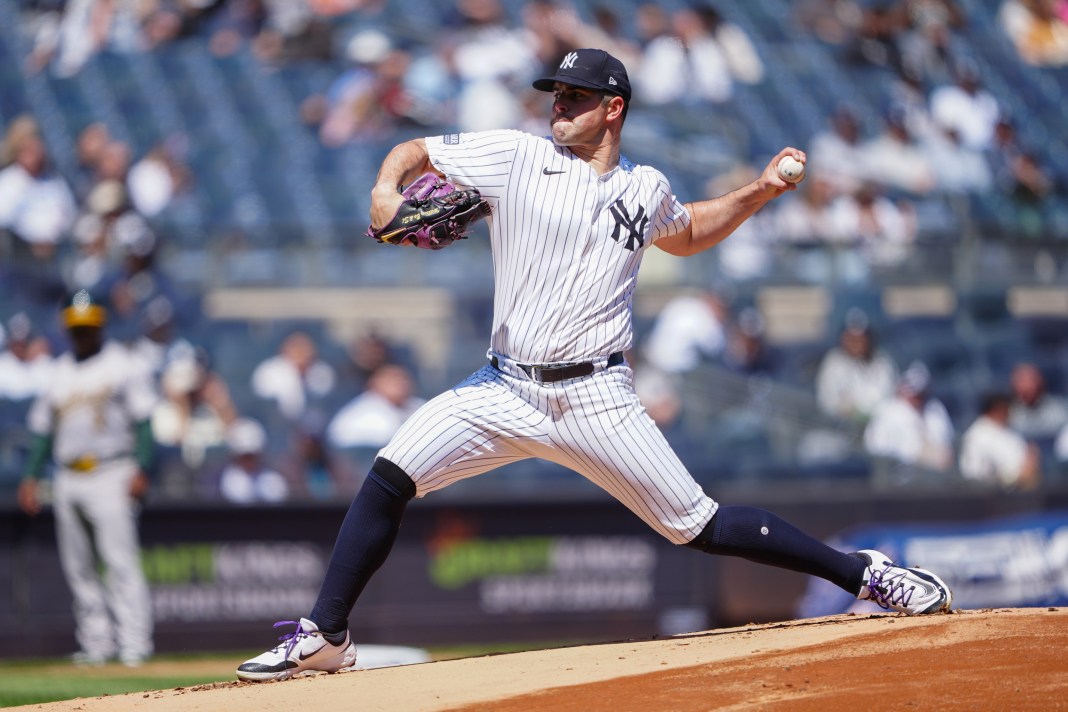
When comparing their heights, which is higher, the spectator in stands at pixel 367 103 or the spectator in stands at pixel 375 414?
the spectator in stands at pixel 367 103

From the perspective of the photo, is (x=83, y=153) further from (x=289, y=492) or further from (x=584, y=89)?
(x=584, y=89)

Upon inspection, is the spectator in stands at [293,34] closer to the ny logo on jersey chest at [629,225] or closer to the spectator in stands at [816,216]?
the spectator in stands at [816,216]

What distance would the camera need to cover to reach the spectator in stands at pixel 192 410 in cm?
904

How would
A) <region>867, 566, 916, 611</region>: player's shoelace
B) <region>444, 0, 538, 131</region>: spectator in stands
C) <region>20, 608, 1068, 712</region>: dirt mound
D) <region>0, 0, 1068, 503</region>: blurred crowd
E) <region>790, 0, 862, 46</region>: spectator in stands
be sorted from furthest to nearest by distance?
<region>790, 0, 862, 46</region>: spectator in stands < <region>444, 0, 538, 131</region>: spectator in stands < <region>0, 0, 1068, 503</region>: blurred crowd < <region>867, 566, 916, 611</region>: player's shoelace < <region>20, 608, 1068, 712</region>: dirt mound

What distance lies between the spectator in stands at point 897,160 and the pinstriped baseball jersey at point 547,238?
861cm

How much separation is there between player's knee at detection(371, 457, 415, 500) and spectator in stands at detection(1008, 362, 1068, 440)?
6.78 m

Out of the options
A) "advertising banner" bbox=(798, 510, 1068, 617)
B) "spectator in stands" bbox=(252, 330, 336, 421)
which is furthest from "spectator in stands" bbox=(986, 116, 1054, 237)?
"spectator in stands" bbox=(252, 330, 336, 421)

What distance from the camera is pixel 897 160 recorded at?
12.6m

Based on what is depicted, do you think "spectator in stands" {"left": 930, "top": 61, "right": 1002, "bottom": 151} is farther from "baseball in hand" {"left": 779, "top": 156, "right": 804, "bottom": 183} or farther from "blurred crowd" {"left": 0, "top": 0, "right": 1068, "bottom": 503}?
"baseball in hand" {"left": 779, "top": 156, "right": 804, "bottom": 183}

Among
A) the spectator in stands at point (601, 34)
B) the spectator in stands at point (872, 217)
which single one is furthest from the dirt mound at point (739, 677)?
the spectator in stands at point (601, 34)

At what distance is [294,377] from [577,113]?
5.93 metres

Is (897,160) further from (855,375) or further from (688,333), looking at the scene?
(688,333)

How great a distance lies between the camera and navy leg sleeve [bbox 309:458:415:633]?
408 centimetres

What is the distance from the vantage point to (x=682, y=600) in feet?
29.3
